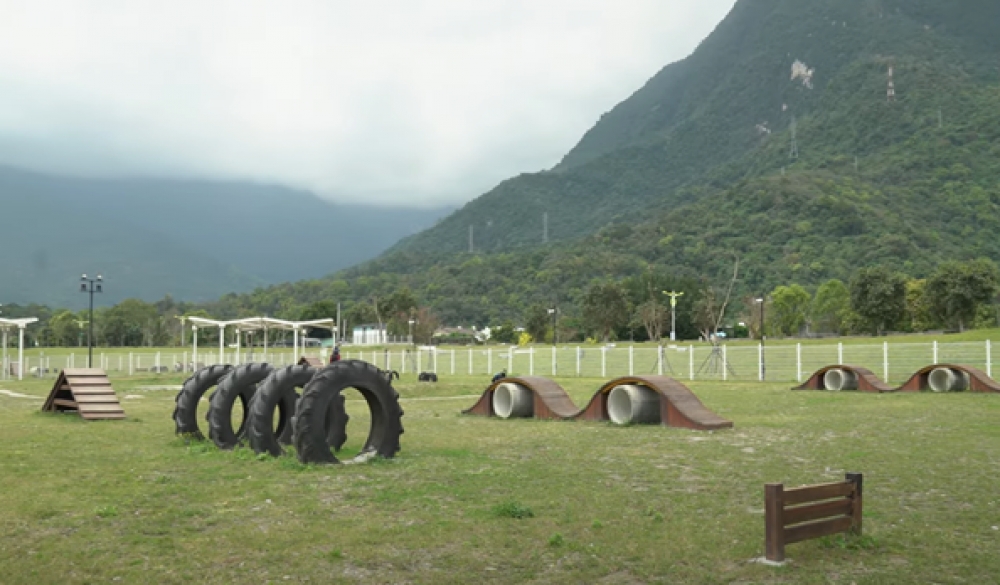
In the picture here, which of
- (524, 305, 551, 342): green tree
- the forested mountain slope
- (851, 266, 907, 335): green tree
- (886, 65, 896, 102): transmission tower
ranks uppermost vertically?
(886, 65, 896, 102): transmission tower

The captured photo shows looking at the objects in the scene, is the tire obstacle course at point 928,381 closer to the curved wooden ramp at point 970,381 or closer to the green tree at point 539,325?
the curved wooden ramp at point 970,381

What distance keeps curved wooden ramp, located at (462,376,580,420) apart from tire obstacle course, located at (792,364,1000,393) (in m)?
12.0

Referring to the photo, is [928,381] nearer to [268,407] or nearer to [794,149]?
[268,407]

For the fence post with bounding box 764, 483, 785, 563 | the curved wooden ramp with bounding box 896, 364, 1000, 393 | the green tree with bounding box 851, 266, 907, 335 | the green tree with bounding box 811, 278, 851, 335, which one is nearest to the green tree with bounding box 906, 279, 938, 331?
the green tree with bounding box 851, 266, 907, 335

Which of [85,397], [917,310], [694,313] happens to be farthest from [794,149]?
[85,397]

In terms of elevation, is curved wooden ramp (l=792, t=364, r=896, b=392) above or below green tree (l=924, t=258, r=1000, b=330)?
below

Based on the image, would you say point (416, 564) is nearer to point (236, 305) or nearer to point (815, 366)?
point (815, 366)

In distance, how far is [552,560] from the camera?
6254 millimetres

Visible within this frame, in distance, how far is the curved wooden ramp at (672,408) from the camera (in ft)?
49.3

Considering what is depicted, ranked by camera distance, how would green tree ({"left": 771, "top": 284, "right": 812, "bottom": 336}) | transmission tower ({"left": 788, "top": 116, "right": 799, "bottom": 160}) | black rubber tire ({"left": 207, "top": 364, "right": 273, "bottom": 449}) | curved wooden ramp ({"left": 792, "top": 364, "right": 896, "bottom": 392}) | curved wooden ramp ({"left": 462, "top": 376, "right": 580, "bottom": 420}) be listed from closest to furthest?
1. black rubber tire ({"left": 207, "top": 364, "right": 273, "bottom": 449})
2. curved wooden ramp ({"left": 462, "top": 376, "right": 580, "bottom": 420})
3. curved wooden ramp ({"left": 792, "top": 364, "right": 896, "bottom": 392})
4. green tree ({"left": 771, "top": 284, "right": 812, "bottom": 336})
5. transmission tower ({"left": 788, "top": 116, "right": 799, "bottom": 160})

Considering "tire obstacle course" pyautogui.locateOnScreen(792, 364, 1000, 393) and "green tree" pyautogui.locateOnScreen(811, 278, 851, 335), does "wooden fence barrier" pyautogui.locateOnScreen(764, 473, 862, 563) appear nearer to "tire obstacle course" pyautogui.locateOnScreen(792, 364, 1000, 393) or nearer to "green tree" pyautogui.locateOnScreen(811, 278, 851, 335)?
"tire obstacle course" pyautogui.locateOnScreen(792, 364, 1000, 393)

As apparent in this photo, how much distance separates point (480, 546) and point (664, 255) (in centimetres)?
12464

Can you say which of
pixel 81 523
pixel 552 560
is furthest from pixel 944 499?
pixel 81 523

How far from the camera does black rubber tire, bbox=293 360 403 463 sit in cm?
1021
